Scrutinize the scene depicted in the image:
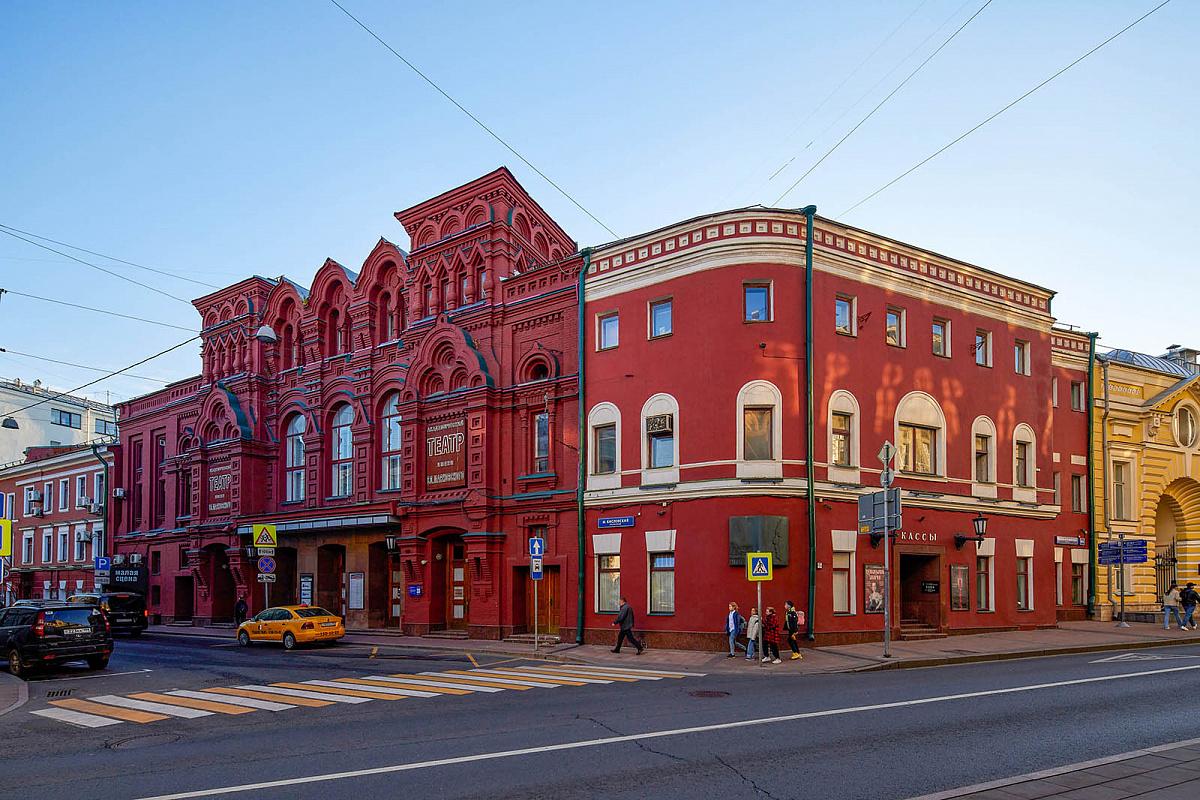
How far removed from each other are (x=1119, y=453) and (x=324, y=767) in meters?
36.4

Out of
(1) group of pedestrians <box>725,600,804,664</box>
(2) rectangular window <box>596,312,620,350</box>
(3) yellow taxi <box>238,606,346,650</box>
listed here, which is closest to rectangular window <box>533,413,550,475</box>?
(2) rectangular window <box>596,312,620,350</box>

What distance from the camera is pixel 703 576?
2392 cm

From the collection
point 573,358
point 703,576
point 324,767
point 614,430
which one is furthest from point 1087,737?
point 573,358

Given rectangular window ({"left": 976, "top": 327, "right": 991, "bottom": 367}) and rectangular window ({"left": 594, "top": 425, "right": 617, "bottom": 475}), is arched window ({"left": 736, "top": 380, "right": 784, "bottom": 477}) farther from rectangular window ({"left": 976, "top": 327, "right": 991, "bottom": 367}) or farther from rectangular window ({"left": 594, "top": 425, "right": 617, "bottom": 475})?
rectangular window ({"left": 976, "top": 327, "right": 991, "bottom": 367})

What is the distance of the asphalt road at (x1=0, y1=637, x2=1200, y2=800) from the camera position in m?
9.18

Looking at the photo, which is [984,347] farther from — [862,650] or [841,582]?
[862,650]

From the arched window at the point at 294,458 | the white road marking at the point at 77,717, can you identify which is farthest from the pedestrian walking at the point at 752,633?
the arched window at the point at 294,458

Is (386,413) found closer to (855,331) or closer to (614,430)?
(614,430)

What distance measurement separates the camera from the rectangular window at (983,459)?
29.1 metres

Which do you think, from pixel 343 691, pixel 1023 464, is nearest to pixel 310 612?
pixel 343 691

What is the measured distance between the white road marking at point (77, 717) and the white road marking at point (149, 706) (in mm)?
753

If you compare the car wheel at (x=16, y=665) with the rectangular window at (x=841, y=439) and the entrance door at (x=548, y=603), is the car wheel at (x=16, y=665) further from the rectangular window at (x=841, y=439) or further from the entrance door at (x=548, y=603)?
the rectangular window at (x=841, y=439)

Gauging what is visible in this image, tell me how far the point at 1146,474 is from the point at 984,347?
13.7 meters

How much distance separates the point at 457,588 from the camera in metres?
31.4
